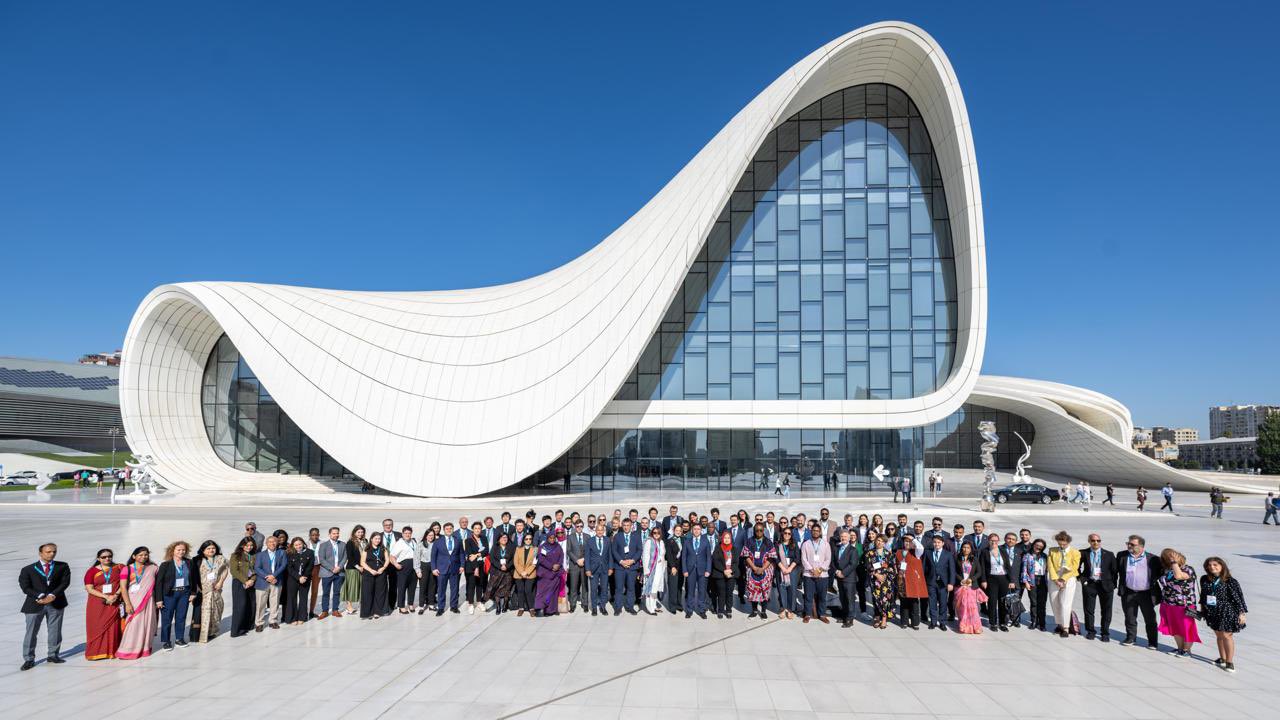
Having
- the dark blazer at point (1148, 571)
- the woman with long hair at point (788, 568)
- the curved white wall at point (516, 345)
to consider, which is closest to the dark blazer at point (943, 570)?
the woman with long hair at point (788, 568)

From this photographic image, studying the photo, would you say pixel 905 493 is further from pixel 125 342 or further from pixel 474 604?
pixel 125 342

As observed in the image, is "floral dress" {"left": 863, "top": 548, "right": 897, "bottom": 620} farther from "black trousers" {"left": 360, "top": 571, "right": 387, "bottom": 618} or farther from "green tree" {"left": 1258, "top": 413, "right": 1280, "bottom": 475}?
"green tree" {"left": 1258, "top": 413, "right": 1280, "bottom": 475}

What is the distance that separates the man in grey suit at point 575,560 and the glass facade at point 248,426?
27573 millimetres

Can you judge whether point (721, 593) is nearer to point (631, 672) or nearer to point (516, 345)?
point (631, 672)

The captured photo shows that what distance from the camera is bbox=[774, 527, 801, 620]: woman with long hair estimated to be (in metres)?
10.3

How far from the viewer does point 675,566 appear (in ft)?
35.1

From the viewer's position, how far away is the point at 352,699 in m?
6.96

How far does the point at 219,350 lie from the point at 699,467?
2431 cm

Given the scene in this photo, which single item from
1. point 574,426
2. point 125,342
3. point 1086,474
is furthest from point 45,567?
point 1086,474

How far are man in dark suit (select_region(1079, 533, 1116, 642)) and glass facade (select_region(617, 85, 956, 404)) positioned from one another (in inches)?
909

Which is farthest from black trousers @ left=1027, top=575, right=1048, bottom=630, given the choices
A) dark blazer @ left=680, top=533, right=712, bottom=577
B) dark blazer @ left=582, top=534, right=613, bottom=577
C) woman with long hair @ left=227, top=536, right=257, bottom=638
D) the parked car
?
the parked car

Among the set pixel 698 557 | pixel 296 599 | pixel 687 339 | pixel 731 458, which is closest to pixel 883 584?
pixel 698 557

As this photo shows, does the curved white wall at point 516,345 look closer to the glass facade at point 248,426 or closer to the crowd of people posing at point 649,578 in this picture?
the glass facade at point 248,426

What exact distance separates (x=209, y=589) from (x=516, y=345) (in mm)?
21051
